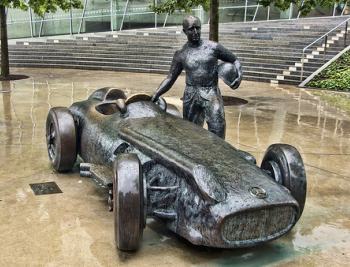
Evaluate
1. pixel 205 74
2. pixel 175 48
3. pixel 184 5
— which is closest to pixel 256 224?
pixel 205 74

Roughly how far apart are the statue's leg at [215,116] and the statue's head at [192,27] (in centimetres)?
71

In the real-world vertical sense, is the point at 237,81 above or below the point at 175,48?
above

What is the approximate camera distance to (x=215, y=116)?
546 centimetres

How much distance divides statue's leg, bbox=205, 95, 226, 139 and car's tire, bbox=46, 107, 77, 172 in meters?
1.66

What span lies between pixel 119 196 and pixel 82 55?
56.4 feet

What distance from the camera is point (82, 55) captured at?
2025 centimetres

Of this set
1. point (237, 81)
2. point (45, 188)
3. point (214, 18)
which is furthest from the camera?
point (214, 18)

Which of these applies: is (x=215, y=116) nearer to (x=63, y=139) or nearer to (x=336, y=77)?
(x=63, y=139)

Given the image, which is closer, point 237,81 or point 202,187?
point 202,187

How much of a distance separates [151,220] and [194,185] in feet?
3.59

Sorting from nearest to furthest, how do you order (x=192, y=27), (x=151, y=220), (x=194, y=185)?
(x=194, y=185) < (x=151, y=220) < (x=192, y=27)

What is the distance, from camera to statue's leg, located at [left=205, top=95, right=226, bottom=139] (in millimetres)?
5465

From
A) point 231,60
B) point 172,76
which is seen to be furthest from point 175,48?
point 231,60

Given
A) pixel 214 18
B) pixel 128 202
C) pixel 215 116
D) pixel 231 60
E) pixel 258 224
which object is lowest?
pixel 258 224
